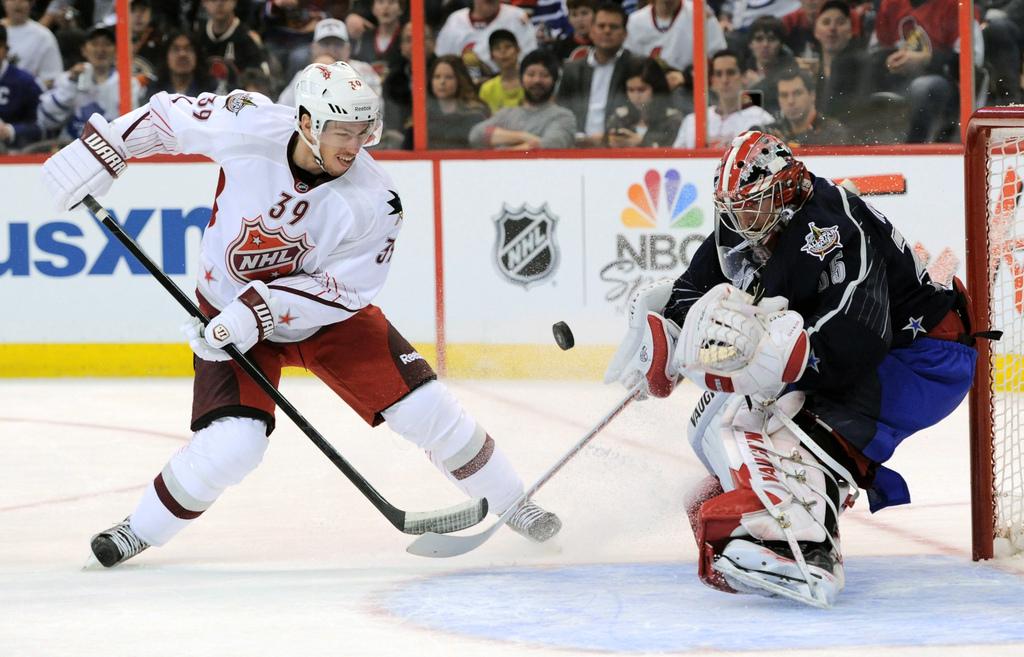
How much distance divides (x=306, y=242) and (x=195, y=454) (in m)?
0.49

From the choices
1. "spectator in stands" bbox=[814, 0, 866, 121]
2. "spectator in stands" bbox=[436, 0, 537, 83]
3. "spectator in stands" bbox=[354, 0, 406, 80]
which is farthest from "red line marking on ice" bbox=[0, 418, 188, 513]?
"spectator in stands" bbox=[814, 0, 866, 121]

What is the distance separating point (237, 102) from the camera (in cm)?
348

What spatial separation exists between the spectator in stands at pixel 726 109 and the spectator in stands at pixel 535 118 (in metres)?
0.48

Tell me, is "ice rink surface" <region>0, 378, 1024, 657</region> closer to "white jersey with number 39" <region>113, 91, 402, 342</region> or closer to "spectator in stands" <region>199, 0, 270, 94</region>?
"white jersey with number 39" <region>113, 91, 402, 342</region>

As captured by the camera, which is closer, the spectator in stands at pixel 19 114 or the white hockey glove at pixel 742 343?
the white hockey glove at pixel 742 343

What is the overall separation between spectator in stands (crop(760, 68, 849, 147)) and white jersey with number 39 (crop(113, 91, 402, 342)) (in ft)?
9.15

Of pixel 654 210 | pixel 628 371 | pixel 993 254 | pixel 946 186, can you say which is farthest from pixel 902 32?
pixel 628 371

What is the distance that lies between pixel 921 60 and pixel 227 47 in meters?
2.60

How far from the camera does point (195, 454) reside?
10.7 feet

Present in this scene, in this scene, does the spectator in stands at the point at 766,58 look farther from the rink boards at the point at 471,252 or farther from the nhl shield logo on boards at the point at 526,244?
the nhl shield logo on boards at the point at 526,244

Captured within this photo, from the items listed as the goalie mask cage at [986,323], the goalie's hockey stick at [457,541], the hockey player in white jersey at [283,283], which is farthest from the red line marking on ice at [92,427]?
the goalie mask cage at [986,323]

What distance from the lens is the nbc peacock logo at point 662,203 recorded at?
19.3 ft

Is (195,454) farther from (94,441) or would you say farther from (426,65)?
(426,65)

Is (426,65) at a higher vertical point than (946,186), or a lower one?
higher
